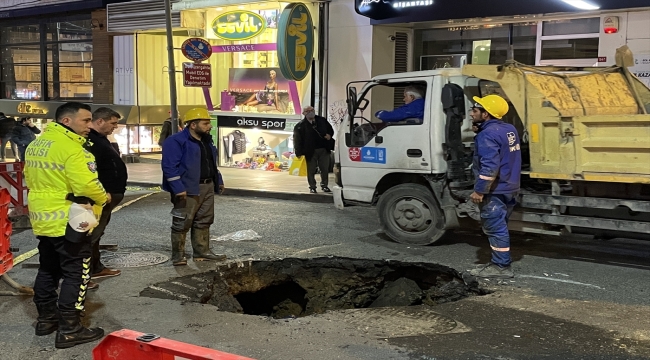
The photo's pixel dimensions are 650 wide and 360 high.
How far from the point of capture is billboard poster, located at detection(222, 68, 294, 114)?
17359mm

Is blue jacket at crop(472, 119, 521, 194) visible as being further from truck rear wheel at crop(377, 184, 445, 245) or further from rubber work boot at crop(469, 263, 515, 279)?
truck rear wheel at crop(377, 184, 445, 245)

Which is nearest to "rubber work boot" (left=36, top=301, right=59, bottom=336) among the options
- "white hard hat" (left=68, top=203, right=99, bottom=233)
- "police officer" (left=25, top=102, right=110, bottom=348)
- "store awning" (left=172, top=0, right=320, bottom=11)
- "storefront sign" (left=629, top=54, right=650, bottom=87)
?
"police officer" (left=25, top=102, right=110, bottom=348)

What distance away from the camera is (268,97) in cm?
1761

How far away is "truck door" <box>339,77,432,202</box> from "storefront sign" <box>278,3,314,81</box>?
19.9ft

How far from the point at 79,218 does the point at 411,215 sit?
474cm

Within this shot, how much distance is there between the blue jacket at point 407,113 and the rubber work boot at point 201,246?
9.04 ft

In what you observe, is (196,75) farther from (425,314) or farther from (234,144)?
(425,314)

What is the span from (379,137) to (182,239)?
291 cm

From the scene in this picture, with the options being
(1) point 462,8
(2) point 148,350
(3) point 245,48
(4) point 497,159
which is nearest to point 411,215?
(4) point 497,159

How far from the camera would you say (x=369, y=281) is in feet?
24.6

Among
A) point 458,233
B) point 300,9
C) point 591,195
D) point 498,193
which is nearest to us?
point 498,193

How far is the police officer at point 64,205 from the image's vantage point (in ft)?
16.0

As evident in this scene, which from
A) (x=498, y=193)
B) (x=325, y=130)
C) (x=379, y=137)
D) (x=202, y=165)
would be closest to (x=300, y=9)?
(x=325, y=130)

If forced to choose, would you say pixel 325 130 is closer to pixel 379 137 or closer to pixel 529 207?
pixel 379 137
